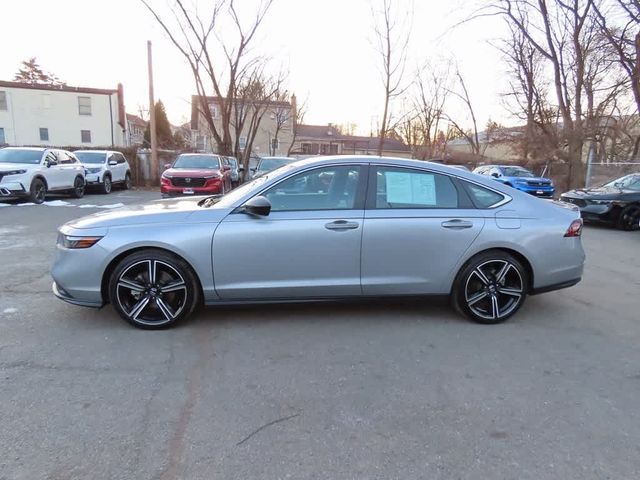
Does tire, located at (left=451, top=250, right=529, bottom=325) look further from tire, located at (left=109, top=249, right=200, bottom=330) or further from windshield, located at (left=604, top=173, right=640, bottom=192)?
windshield, located at (left=604, top=173, right=640, bottom=192)

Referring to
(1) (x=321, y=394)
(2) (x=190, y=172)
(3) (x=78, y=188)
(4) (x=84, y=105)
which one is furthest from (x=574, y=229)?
(4) (x=84, y=105)

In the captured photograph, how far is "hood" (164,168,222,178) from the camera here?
12.6 m

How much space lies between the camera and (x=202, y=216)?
3877 mm

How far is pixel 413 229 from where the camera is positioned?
13.1ft

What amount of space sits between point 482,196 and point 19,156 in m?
13.9

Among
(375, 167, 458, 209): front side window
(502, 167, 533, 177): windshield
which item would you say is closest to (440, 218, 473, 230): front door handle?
(375, 167, 458, 209): front side window

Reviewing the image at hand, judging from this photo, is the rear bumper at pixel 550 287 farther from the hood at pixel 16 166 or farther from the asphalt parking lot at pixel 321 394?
the hood at pixel 16 166

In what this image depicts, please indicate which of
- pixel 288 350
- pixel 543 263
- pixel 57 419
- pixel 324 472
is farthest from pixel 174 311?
pixel 543 263

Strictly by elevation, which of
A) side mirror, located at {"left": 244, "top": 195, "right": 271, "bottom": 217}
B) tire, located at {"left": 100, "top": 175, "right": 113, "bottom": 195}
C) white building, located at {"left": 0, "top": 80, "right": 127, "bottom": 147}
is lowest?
tire, located at {"left": 100, "top": 175, "right": 113, "bottom": 195}

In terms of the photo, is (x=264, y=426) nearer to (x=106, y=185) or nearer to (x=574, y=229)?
(x=574, y=229)

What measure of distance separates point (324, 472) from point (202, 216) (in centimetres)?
→ 242

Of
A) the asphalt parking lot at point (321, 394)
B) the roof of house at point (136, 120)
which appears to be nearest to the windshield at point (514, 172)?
the asphalt parking lot at point (321, 394)

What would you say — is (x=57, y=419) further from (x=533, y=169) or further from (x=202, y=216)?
(x=533, y=169)

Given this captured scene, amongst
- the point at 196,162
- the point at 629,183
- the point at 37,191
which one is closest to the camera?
the point at 629,183
